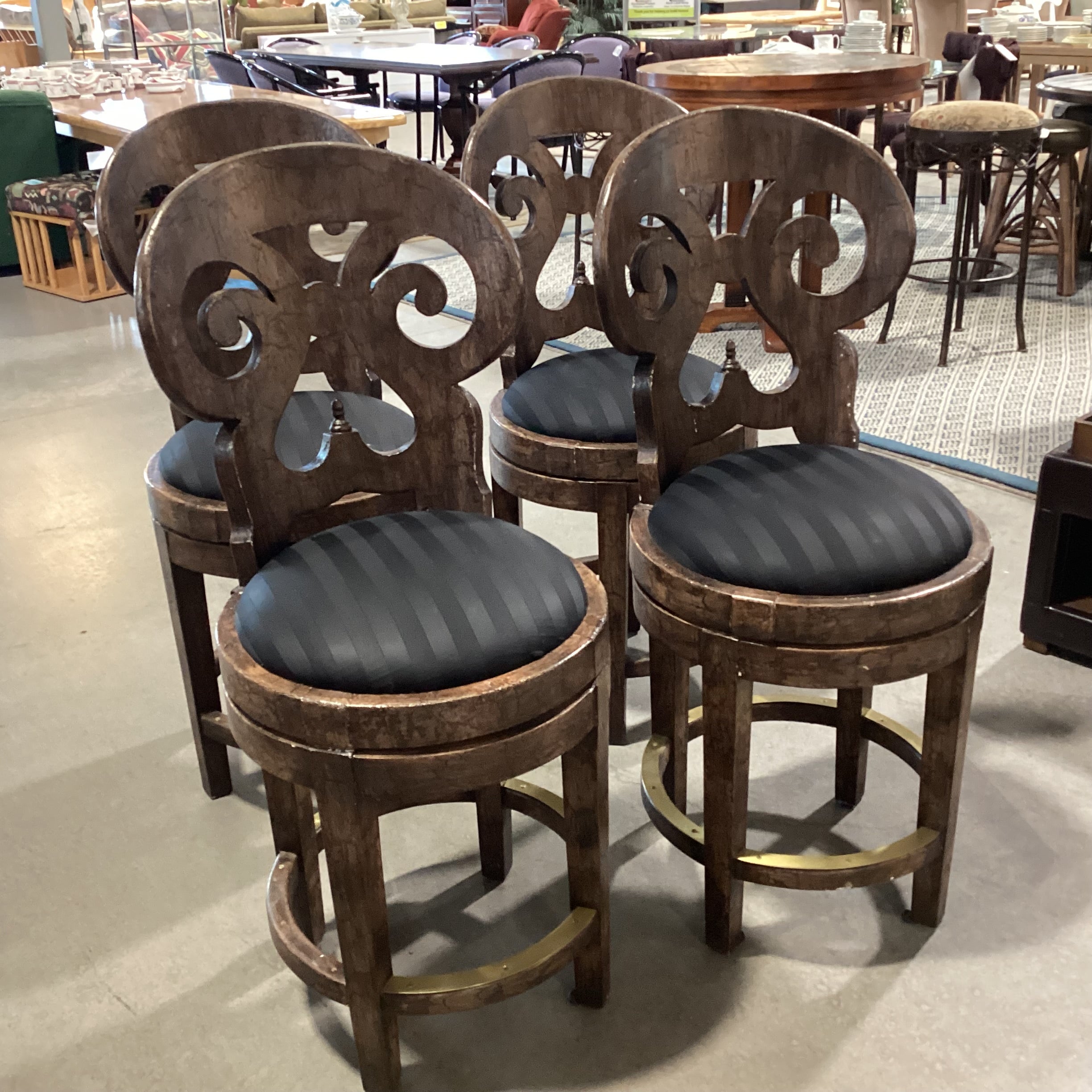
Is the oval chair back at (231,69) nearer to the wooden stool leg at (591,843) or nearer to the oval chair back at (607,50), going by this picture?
the oval chair back at (607,50)

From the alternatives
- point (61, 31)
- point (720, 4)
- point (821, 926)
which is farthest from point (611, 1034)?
point (720, 4)

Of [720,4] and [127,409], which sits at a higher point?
[720,4]

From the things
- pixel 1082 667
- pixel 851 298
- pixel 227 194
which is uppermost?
pixel 227 194

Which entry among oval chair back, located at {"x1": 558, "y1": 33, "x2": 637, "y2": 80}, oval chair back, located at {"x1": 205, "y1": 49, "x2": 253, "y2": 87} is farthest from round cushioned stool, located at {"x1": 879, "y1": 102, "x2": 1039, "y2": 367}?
oval chair back, located at {"x1": 205, "y1": 49, "x2": 253, "y2": 87}

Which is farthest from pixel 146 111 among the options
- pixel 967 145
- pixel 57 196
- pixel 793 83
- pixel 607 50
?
pixel 967 145

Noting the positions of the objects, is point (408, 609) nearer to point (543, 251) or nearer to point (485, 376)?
point (543, 251)

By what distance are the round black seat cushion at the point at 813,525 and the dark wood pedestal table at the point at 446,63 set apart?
5.12 m

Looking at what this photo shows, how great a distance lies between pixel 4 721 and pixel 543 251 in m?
A: 1.33

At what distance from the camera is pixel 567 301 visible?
6.57ft

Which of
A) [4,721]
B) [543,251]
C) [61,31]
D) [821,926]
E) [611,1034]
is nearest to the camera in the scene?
[611,1034]

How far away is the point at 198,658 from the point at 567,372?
77cm

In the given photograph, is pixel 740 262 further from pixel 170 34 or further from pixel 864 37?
pixel 170 34

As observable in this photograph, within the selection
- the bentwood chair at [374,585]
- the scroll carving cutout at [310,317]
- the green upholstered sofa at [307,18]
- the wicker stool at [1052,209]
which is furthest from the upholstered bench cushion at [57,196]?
the green upholstered sofa at [307,18]

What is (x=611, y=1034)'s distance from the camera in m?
1.50
